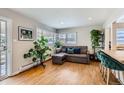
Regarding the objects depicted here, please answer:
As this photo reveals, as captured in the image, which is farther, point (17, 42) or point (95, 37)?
point (95, 37)

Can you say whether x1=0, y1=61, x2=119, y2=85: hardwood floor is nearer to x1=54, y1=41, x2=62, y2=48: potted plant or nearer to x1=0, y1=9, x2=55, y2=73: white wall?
x1=0, y1=9, x2=55, y2=73: white wall

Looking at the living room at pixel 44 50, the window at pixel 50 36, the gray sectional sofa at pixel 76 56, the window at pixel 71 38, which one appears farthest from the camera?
the window at pixel 71 38

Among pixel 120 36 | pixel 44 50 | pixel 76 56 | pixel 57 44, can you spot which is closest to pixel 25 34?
pixel 44 50

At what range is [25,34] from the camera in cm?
470

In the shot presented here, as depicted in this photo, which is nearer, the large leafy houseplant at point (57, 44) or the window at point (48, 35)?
the window at point (48, 35)

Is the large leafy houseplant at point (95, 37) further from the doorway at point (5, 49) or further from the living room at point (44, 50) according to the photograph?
the doorway at point (5, 49)

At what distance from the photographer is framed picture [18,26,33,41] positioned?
436 centimetres

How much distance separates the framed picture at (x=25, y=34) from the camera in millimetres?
4363

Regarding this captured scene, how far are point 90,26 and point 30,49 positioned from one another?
14.4ft

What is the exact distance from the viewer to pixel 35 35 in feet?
18.1

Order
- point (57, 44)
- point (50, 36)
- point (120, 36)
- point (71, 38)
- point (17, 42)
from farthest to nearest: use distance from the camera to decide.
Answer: point (71, 38) < point (57, 44) < point (50, 36) < point (120, 36) < point (17, 42)

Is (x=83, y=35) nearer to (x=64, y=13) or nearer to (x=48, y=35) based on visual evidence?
(x=48, y=35)

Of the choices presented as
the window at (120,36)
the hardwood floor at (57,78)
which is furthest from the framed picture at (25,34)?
the window at (120,36)
